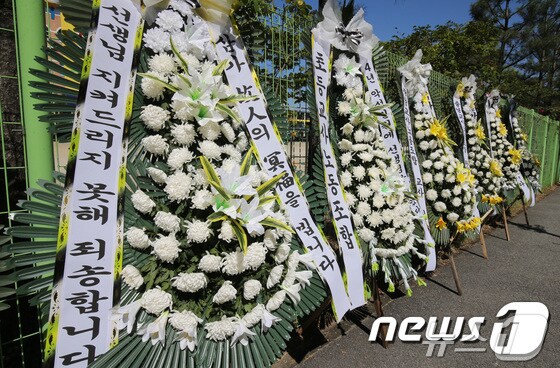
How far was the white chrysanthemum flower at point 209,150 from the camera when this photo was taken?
170 centimetres

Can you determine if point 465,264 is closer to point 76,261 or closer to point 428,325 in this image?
point 428,325

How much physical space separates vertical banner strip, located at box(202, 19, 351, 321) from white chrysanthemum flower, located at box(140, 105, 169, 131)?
628 mm

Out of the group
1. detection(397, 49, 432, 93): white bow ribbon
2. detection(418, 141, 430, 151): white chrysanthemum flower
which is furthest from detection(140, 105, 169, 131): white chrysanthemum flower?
detection(418, 141, 430, 151): white chrysanthemum flower

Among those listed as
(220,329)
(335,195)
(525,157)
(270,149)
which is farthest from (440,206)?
(525,157)

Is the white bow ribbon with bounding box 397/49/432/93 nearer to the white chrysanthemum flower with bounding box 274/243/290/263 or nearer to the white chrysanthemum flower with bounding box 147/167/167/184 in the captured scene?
the white chrysanthemum flower with bounding box 274/243/290/263

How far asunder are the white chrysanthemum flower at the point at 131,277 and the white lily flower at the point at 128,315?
7 centimetres

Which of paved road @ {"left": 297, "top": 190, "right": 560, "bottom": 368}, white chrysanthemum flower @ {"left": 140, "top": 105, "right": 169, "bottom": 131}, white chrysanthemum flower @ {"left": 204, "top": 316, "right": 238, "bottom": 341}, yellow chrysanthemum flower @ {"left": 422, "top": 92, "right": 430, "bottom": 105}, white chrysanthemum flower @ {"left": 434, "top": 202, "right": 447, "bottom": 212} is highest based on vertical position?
yellow chrysanthemum flower @ {"left": 422, "top": 92, "right": 430, "bottom": 105}

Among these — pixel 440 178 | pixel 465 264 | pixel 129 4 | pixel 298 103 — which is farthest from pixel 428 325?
pixel 129 4

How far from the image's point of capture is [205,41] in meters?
1.84

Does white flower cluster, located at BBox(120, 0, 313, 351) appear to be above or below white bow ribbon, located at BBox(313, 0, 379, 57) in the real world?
below

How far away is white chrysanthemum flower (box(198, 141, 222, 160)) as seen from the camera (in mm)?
1697

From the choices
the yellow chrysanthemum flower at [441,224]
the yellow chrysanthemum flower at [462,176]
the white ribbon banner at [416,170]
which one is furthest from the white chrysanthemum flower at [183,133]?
the yellow chrysanthemum flower at [462,176]

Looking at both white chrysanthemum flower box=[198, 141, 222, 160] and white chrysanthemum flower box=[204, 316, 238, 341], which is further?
white chrysanthemum flower box=[198, 141, 222, 160]

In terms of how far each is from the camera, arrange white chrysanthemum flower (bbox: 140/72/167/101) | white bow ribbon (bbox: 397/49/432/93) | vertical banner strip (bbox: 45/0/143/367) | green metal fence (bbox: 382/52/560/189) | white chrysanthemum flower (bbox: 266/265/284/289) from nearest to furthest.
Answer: vertical banner strip (bbox: 45/0/143/367), white chrysanthemum flower (bbox: 140/72/167/101), white chrysanthemum flower (bbox: 266/265/284/289), white bow ribbon (bbox: 397/49/432/93), green metal fence (bbox: 382/52/560/189)
